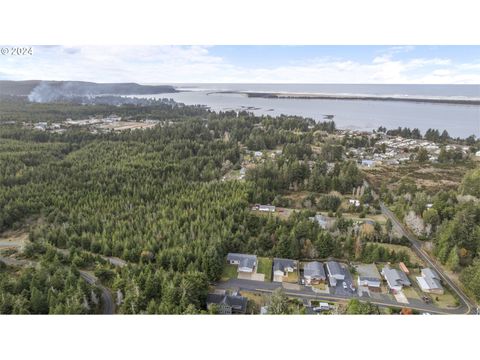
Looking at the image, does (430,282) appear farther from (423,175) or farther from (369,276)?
(423,175)

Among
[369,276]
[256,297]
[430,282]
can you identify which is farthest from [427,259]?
[256,297]

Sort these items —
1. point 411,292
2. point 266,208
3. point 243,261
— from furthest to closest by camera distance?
point 266,208
point 243,261
point 411,292

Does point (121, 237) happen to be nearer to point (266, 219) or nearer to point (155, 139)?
point (266, 219)

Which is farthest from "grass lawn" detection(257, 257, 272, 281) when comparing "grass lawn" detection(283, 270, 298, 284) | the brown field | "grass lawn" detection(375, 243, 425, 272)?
the brown field

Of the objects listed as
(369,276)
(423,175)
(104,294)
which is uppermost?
(423,175)

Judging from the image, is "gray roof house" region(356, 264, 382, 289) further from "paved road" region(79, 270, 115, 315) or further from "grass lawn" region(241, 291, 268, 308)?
"paved road" region(79, 270, 115, 315)

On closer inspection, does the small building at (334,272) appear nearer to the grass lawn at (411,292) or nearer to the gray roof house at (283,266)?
the gray roof house at (283,266)
